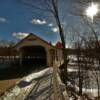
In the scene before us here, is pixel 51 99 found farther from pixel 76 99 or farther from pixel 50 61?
pixel 50 61

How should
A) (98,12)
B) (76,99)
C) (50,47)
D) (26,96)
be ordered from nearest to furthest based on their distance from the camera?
(98,12) < (26,96) < (76,99) < (50,47)

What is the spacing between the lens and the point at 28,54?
35688mm

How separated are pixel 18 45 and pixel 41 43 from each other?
333cm

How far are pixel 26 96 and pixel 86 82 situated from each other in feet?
42.3

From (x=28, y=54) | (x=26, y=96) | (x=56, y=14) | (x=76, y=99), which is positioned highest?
(x=56, y=14)

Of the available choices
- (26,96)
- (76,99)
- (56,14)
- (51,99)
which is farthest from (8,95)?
(56,14)

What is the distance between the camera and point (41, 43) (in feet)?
90.8

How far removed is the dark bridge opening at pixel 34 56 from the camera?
33.4m

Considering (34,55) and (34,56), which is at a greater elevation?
(34,55)

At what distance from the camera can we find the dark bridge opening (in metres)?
33.4

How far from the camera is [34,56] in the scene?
38000 millimetres

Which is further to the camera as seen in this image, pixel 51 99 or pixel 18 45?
pixel 18 45

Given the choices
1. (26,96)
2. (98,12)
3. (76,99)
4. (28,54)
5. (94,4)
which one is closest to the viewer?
(94,4)

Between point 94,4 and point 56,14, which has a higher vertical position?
point 56,14
